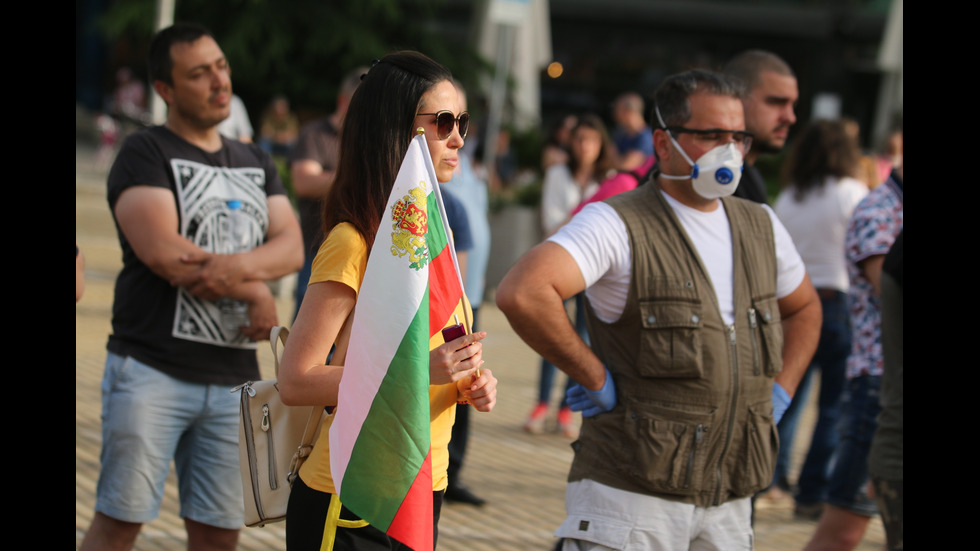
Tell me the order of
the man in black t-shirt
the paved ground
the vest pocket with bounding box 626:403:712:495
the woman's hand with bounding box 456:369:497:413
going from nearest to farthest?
1. the woman's hand with bounding box 456:369:497:413
2. the vest pocket with bounding box 626:403:712:495
3. the man in black t-shirt
4. the paved ground

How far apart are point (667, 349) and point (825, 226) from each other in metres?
3.47

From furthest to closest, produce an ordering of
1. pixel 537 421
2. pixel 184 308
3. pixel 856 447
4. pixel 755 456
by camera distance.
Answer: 1. pixel 537 421
2. pixel 856 447
3. pixel 184 308
4. pixel 755 456

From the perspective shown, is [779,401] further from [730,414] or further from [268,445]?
[268,445]

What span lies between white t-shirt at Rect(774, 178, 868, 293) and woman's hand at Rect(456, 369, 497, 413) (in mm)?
3998

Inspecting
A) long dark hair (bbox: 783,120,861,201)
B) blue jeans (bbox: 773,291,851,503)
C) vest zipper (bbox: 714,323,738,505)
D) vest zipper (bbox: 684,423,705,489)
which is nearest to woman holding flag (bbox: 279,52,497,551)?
vest zipper (bbox: 684,423,705,489)

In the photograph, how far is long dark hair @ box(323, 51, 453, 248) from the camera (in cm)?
246

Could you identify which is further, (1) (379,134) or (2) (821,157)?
(2) (821,157)

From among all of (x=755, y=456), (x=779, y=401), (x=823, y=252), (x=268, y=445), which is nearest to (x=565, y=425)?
(x=823, y=252)

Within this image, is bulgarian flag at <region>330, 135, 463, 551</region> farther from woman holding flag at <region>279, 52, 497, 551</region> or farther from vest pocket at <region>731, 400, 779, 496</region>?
vest pocket at <region>731, 400, 779, 496</region>

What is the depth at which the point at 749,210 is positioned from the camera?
10.7 feet

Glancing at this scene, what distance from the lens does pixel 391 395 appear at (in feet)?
7.37

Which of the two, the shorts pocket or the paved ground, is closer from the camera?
the shorts pocket

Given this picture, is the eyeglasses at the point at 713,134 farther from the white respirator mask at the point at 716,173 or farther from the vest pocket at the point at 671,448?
the vest pocket at the point at 671,448
